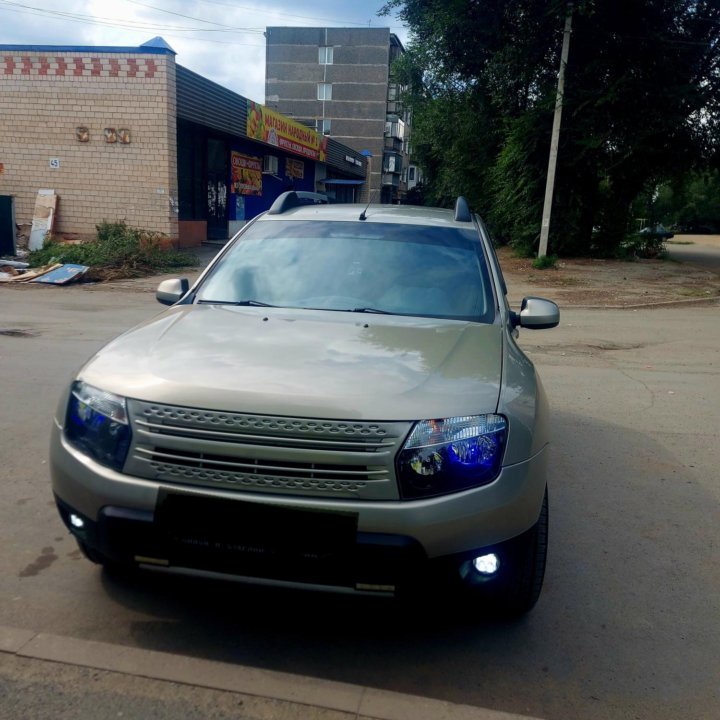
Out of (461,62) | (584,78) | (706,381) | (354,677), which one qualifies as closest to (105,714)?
(354,677)

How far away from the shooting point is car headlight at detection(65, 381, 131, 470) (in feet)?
A: 8.16

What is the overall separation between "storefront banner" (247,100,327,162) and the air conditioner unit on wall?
1130 mm

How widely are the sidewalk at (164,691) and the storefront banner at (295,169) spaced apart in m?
33.9

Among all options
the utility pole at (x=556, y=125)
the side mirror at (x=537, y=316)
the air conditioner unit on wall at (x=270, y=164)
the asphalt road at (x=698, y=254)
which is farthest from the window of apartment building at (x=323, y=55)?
the side mirror at (x=537, y=316)

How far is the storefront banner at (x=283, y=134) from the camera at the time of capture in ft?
86.6

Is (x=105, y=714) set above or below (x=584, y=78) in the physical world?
below

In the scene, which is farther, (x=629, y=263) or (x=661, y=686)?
(x=629, y=263)

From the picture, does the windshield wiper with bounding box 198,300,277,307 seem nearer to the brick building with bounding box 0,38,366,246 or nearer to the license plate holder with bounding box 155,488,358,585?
the license plate holder with bounding box 155,488,358,585

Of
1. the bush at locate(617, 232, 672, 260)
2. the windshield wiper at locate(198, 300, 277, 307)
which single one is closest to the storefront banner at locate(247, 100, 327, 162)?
the bush at locate(617, 232, 672, 260)

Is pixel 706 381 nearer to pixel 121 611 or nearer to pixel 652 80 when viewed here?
pixel 121 611

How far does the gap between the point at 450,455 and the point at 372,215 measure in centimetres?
238

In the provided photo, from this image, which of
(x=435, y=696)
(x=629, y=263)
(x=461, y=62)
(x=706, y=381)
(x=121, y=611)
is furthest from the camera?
(x=461, y=62)

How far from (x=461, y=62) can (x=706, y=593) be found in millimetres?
21666

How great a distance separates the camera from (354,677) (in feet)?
8.21
